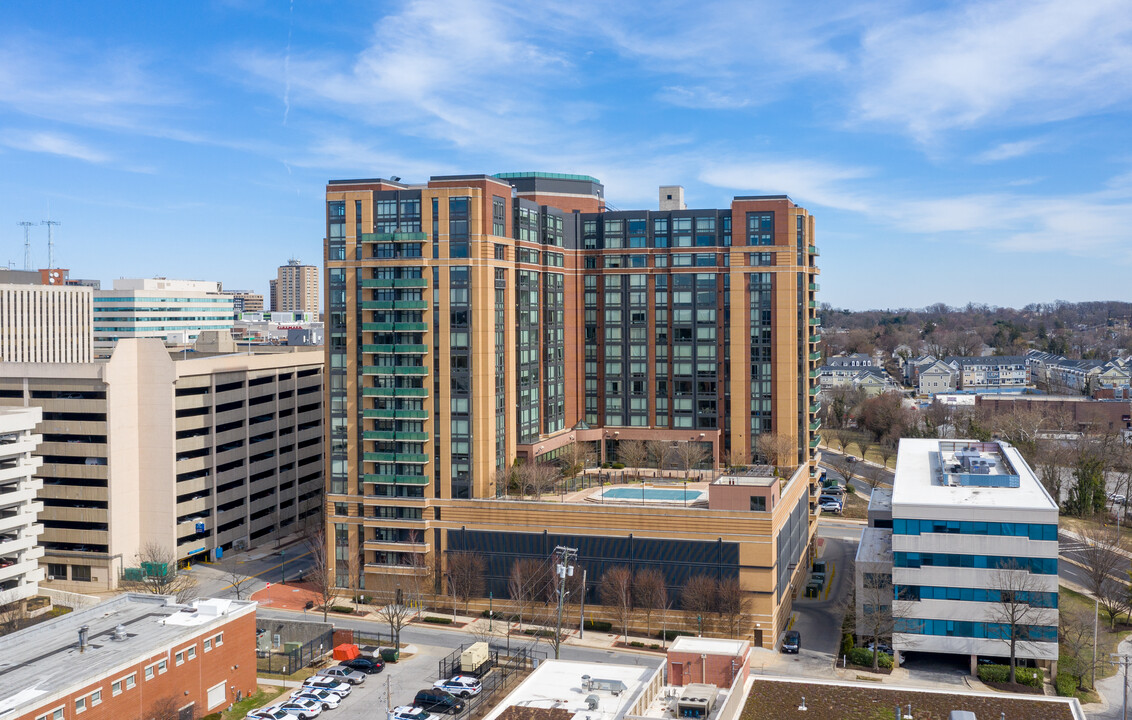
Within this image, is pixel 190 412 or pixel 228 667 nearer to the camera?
pixel 228 667

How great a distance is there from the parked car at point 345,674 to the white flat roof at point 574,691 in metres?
20.1

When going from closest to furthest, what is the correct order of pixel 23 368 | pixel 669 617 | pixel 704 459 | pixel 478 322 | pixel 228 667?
pixel 228 667 < pixel 669 617 < pixel 478 322 < pixel 23 368 < pixel 704 459

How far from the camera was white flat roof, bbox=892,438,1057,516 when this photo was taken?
68.6 meters

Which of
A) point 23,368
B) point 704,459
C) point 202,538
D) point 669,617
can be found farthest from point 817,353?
point 23,368

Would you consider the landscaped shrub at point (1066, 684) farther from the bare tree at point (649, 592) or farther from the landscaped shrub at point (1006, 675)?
the bare tree at point (649, 592)

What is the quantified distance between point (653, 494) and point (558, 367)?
20.0 m

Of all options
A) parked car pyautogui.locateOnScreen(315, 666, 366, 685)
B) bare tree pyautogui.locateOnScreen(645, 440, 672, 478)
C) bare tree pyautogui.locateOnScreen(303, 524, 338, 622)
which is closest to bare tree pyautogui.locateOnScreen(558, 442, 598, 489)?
bare tree pyautogui.locateOnScreen(645, 440, 672, 478)

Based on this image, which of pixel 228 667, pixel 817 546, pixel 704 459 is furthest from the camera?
pixel 817 546

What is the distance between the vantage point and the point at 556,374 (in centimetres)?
9750

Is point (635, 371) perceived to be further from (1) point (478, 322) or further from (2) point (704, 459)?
(1) point (478, 322)

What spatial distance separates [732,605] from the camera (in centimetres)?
7225

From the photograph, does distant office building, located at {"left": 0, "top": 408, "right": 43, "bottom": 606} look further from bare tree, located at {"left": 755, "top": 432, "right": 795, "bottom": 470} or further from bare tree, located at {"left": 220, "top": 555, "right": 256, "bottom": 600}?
bare tree, located at {"left": 755, "top": 432, "right": 795, "bottom": 470}

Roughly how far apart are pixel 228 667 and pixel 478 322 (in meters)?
33.4

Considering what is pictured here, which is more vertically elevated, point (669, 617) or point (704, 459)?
point (704, 459)
